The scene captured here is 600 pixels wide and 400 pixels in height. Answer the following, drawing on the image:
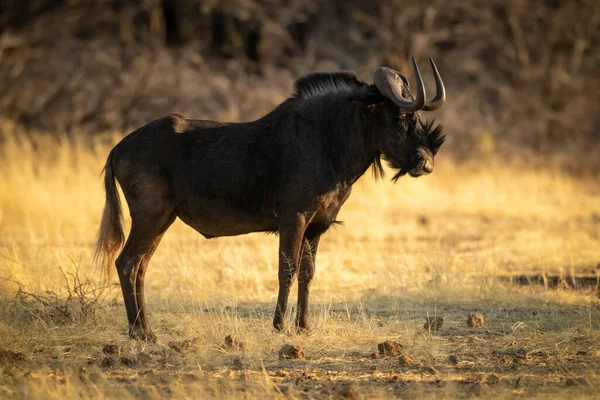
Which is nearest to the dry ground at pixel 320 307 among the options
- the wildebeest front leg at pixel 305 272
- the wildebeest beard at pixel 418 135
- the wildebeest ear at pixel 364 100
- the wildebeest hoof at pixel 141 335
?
the wildebeest hoof at pixel 141 335

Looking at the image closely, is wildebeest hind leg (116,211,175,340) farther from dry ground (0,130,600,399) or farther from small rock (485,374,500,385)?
small rock (485,374,500,385)

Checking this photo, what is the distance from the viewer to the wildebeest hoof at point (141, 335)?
7020 mm

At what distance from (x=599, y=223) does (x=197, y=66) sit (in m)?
11.1

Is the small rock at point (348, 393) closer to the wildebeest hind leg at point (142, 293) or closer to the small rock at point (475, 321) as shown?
the wildebeest hind leg at point (142, 293)

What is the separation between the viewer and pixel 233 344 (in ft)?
21.7

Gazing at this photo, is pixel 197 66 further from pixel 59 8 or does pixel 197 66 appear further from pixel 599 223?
pixel 599 223

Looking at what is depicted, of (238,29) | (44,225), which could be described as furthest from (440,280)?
(238,29)

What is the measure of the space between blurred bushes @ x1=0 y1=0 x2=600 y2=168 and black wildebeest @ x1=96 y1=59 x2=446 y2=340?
1149 centimetres

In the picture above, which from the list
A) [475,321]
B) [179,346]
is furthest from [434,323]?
[179,346]

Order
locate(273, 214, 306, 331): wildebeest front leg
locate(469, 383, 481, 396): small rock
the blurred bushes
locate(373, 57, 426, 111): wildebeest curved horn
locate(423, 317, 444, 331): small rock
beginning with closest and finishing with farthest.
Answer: locate(469, 383, 481, 396): small rock < locate(373, 57, 426, 111): wildebeest curved horn < locate(273, 214, 306, 331): wildebeest front leg < locate(423, 317, 444, 331): small rock < the blurred bushes

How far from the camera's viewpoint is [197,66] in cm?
2145

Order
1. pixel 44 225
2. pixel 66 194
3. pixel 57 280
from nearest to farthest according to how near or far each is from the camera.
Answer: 1. pixel 57 280
2. pixel 44 225
3. pixel 66 194

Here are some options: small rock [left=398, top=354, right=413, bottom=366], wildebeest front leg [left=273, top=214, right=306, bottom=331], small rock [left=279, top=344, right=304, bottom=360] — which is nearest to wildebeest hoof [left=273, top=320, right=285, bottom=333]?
wildebeest front leg [left=273, top=214, right=306, bottom=331]

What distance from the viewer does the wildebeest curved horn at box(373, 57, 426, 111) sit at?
6.91m
